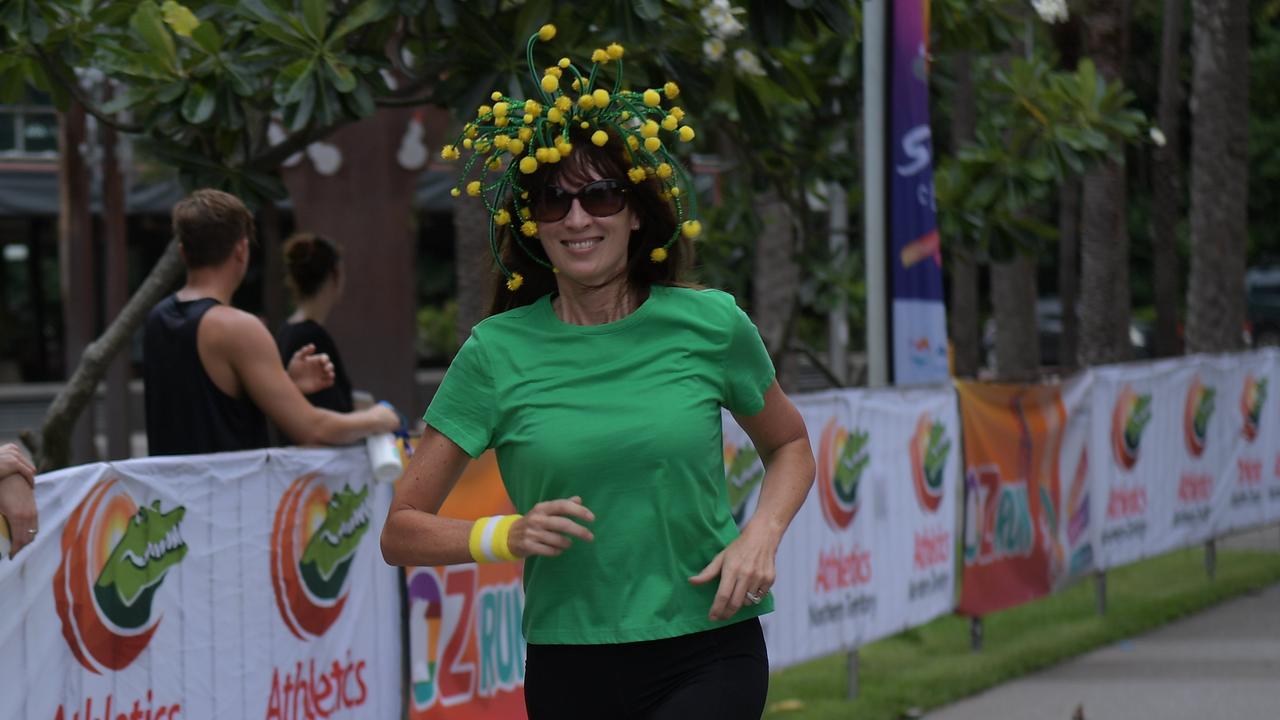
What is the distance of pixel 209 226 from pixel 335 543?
1052 mm

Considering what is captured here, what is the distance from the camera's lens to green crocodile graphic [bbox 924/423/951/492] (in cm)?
858

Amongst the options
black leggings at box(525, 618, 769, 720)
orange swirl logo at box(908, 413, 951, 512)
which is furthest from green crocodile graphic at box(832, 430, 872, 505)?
black leggings at box(525, 618, 769, 720)

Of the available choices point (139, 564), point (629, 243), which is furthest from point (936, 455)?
point (629, 243)

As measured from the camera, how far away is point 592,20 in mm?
6230

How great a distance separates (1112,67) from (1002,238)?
375 inches

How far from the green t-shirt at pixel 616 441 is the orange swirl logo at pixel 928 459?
17.6 feet

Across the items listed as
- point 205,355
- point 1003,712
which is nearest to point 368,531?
point 205,355

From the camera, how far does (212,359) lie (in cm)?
528

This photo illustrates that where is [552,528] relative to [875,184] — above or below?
below

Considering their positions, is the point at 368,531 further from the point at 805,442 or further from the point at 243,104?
the point at 805,442

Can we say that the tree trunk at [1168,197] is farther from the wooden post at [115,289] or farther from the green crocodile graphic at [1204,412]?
the wooden post at [115,289]

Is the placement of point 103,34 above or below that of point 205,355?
above

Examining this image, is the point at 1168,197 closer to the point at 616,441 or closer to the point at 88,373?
the point at 88,373

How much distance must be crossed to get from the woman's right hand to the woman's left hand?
0.89 ft
